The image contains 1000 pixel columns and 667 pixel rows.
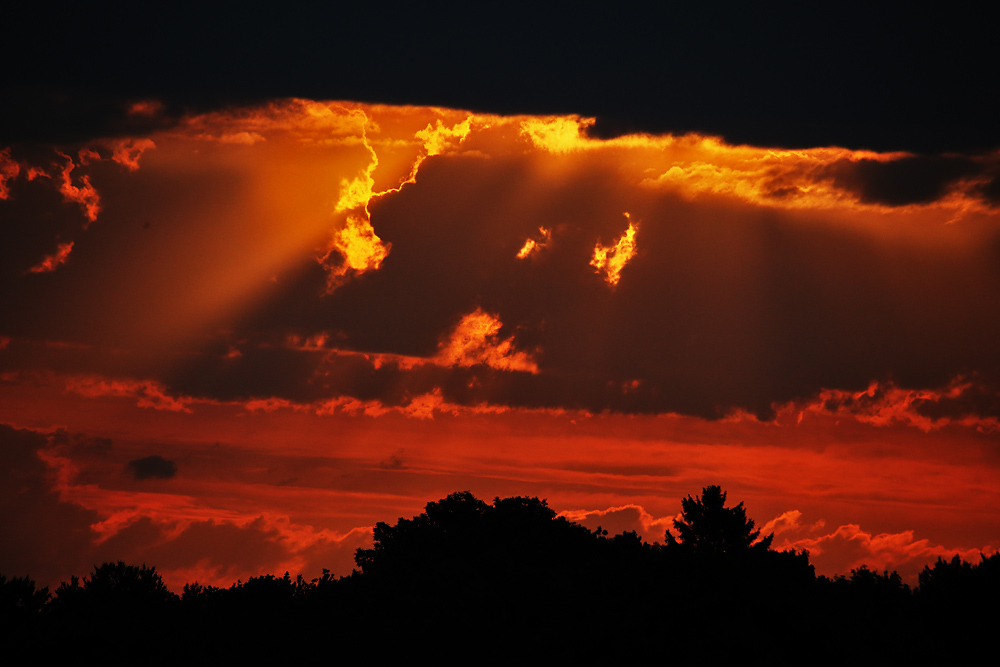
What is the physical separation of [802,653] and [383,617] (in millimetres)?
34631

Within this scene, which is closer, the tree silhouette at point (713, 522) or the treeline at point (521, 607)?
the treeline at point (521, 607)

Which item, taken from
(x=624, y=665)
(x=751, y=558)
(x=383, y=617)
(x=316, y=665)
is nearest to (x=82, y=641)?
(x=316, y=665)

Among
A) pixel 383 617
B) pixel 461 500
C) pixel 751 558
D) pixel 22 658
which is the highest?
pixel 461 500

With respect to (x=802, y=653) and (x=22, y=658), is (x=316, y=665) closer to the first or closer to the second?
(x=22, y=658)

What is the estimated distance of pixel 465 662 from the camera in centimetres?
7119

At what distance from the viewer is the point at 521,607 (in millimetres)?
75875

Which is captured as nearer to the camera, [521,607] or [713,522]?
[521,607]

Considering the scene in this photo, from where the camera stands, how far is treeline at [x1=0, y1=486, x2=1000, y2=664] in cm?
5641

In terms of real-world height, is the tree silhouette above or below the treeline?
above

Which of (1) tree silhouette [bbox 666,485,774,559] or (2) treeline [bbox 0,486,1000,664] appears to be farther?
(1) tree silhouette [bbox 666,485,774,559]

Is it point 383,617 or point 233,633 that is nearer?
point 383,617

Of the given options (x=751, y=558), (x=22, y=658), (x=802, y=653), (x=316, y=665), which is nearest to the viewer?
(x=802, y=653)

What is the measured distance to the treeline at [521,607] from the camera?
2221 inches

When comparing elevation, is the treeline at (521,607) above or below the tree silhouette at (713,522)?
below
